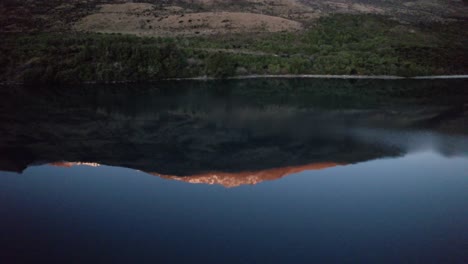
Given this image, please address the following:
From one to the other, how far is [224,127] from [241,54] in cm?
3773

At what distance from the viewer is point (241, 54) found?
80125 millimetres

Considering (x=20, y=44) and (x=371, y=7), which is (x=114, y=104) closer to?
(x=20, y=44)

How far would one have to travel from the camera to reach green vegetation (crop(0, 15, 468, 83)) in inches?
2717

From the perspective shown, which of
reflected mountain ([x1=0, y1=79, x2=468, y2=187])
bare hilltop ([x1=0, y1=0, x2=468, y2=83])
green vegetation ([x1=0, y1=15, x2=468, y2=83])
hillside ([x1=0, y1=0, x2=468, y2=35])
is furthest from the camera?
hillside ([x1=0, y1=0, x2=468, y2=35])

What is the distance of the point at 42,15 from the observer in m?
88.7

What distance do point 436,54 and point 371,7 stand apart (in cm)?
3759

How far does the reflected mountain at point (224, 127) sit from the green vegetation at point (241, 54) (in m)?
4.89

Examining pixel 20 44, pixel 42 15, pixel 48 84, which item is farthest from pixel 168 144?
pixel 42 15

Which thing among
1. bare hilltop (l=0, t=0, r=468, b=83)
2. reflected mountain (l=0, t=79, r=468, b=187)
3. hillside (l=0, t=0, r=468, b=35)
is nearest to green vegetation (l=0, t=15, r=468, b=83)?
bare hilltop (l=0, t=0, r=468, b=83)

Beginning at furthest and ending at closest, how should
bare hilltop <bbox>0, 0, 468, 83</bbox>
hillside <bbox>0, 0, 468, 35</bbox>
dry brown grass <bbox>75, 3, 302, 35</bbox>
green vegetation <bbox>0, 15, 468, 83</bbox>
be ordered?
dry brown grass <bbox>75, 3, 302, 35</bbox> < hillside <bbox>0, 0, 468, 35</bbox> < bare hilltop <bbox>0, 0, 468, 83</bbox> < green vegetation <bbox>0, 15, 468, 83</bbox>

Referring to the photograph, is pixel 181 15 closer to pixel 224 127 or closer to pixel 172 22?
pixel 172 22

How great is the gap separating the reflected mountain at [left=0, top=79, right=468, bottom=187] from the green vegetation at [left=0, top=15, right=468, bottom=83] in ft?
16.0

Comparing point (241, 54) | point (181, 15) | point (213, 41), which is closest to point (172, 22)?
point (181, 15)

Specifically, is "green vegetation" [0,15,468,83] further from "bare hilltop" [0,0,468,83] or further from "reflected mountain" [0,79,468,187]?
"reflected mountain" [0,79,468,187]
